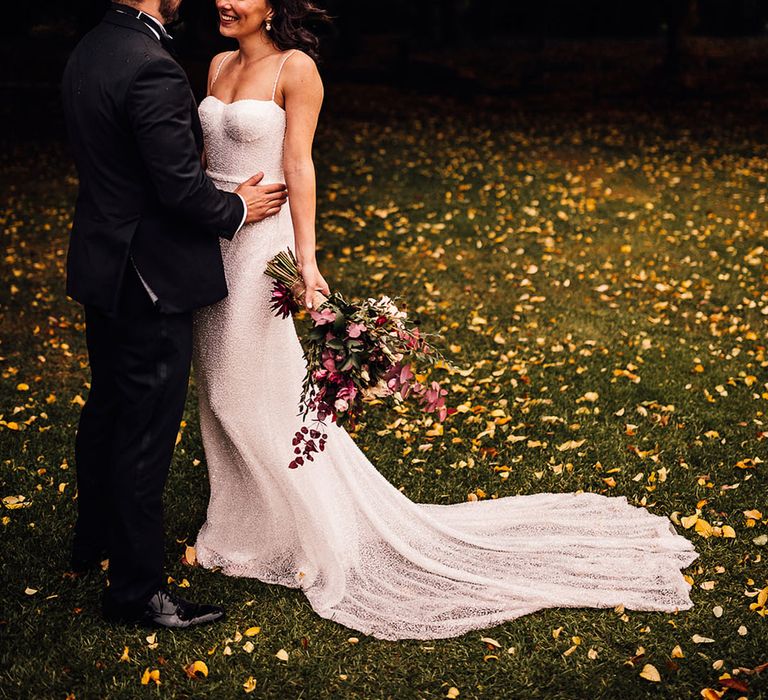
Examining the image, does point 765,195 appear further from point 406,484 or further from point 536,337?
point 406,484

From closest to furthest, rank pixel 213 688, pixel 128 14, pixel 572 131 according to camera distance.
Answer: pixel 128 14 < pixel 213 688 < pixel 572 131

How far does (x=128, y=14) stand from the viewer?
3.24 meters

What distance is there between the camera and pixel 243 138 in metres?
3.68

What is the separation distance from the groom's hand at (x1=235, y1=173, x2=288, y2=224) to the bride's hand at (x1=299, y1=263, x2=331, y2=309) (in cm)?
26

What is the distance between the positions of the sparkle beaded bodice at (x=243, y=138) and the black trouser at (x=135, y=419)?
0.66 meters

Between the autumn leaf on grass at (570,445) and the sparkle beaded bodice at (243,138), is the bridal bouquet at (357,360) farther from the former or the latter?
the autumn leaf on grass at (570,445)

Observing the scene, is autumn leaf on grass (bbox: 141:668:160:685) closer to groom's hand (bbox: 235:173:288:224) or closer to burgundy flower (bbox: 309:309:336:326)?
burgundy flower (bbox: 309:309:336:326)

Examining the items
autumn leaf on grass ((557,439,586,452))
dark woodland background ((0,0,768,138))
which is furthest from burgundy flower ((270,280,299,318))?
dark woodland background ((0,0,768,138))

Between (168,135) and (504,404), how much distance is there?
344 centimetres

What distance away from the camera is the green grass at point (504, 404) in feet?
11.9

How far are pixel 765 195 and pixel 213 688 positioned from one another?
10.1m

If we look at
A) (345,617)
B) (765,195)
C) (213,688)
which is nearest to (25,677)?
(213,688)

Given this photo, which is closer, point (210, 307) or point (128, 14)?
point (128, 14)

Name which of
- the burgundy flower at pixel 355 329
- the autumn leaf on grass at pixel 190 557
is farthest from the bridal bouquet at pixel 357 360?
the autumn leaf on grass at pixel 190 557
